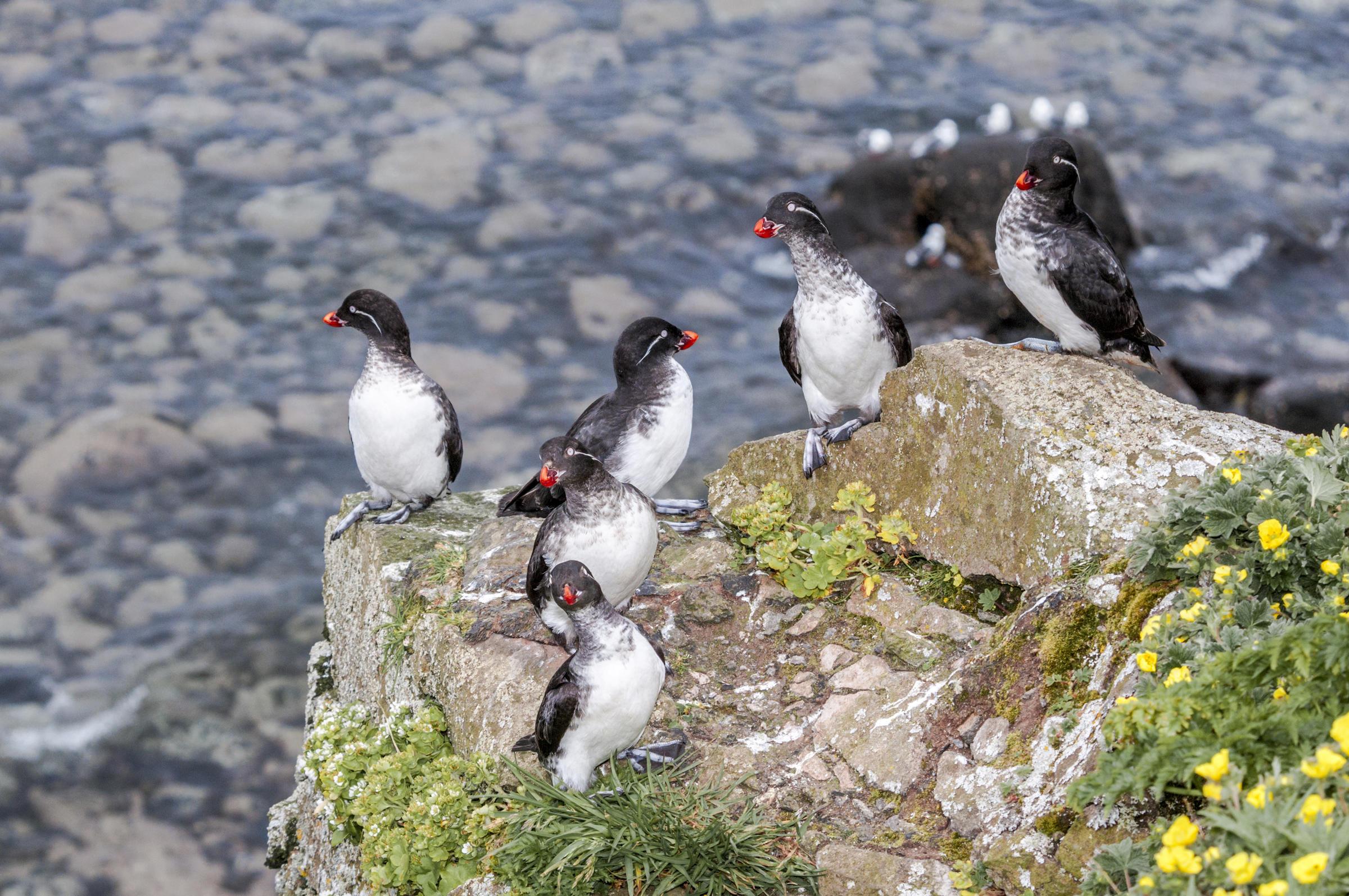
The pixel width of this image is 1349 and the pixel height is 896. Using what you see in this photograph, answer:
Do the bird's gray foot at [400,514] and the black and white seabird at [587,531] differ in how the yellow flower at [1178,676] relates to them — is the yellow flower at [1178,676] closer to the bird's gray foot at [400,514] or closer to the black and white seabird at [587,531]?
the black and white seabird at [587,531]

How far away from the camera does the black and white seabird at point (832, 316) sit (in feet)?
24.6

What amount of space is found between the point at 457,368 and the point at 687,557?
356 inches

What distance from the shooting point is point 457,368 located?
15984 mm

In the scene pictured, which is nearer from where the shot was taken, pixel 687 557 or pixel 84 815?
pixel 687 557

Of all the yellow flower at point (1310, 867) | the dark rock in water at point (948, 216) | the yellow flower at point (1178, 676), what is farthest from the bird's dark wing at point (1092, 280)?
the dark rock in water at point (948, 216)

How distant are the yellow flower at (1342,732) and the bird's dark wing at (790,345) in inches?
189

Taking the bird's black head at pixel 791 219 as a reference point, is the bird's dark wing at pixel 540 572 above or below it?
below

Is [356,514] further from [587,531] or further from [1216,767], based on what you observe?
[1216,767]

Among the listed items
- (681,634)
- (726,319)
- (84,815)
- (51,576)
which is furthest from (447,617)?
(726,319)

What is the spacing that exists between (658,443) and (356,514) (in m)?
2.21

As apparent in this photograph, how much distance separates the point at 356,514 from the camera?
864 cm

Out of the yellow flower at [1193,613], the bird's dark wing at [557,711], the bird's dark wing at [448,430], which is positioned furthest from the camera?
the bird's dark wing at [448,430]

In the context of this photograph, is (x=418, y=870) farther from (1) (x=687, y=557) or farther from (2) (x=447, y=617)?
(1) (x=687, y=557)

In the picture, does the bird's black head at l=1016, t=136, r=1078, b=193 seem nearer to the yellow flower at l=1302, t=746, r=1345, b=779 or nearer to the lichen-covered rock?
the lichen-covered rock
